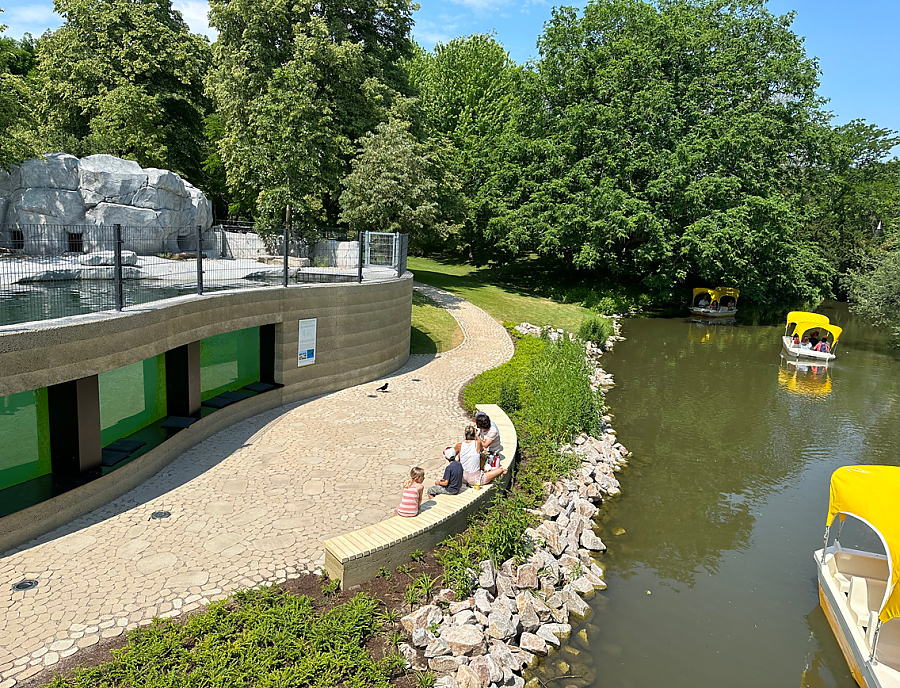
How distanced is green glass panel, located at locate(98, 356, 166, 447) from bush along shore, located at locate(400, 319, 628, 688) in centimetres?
692

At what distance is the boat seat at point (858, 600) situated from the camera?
957cm

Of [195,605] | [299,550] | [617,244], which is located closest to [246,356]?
[299,550]

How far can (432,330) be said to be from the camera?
26766mm

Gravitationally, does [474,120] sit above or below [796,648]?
above

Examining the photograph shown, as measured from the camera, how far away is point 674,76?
40.1m

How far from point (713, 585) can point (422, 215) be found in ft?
68.9

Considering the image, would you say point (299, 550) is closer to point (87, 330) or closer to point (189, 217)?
point (87, 330)

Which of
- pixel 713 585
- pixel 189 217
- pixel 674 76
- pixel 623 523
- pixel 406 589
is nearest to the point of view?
pixel 406 589

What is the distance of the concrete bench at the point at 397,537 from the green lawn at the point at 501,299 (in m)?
22.8

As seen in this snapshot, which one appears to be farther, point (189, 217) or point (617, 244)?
point (617, 244)

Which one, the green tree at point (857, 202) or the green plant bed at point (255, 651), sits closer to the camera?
the green plant bed at point (255, 651)

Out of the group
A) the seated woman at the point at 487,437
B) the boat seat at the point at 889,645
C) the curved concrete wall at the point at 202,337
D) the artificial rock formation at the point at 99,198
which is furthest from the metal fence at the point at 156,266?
the boat seat at the point at 889,645

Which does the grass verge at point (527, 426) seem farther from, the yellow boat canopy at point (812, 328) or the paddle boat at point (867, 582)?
the yellow boat canopy at point (812, 328)

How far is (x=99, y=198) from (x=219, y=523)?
20.5 meters
